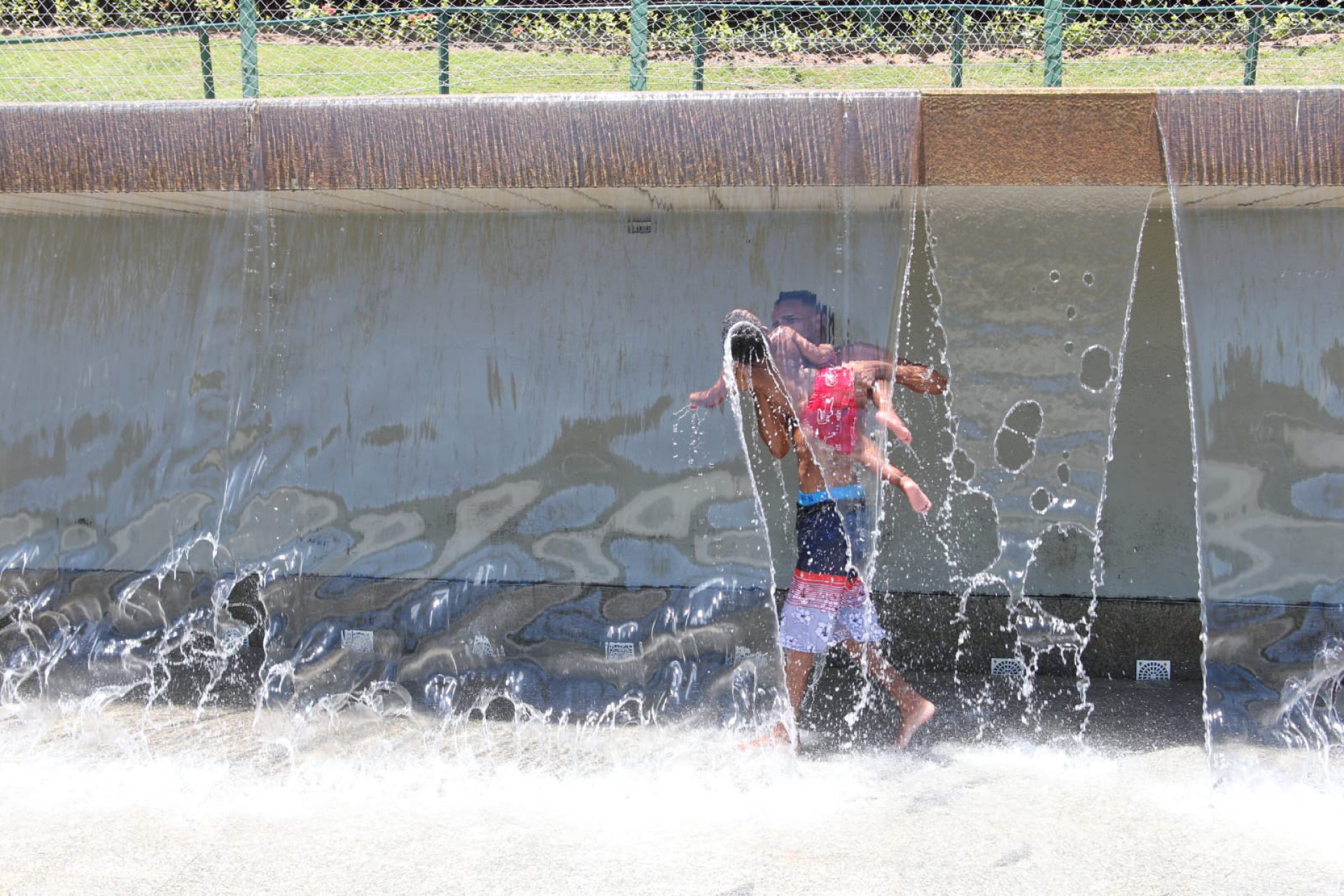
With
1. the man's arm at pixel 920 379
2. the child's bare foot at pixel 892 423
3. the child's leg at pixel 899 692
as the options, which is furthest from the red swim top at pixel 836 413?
the child's leg at pixel 899 692

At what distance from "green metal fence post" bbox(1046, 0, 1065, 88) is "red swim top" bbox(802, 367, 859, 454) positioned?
129 cm

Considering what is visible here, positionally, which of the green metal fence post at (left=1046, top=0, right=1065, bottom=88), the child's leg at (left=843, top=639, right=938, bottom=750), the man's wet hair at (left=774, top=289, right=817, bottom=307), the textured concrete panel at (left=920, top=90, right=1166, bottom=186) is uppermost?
the green metal fence post at (left=1046, top=0, right=1065, bottom=88)

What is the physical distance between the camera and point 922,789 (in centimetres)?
385

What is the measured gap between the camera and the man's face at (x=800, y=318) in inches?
194

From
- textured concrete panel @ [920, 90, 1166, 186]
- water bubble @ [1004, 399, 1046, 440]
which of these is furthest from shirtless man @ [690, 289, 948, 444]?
textured concrete panel @ [920, 90, 1166, 186]

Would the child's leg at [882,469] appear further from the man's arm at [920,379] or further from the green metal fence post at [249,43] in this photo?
the green metal fence post at [249,43]

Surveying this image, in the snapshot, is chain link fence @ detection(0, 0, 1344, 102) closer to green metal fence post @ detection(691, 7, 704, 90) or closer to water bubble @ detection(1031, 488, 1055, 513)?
green metal fence post @ detection(691, 7, 704, 90)

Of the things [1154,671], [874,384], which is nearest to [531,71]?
[874,384]

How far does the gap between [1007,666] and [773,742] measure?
1498 millimetres

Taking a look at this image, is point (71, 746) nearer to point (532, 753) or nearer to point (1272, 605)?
point (532, 753)

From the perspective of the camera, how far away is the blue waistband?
4.18 m

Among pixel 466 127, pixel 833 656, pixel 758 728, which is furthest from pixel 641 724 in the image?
pixel 466 127

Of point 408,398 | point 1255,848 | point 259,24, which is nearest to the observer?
point 1255,848

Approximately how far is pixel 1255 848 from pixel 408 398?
3.96m
